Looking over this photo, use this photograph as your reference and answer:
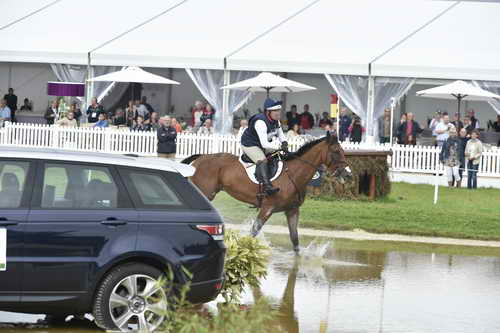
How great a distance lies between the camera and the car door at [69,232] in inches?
377

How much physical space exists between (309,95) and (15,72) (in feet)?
32.8

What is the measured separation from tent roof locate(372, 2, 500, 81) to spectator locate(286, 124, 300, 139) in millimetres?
2579

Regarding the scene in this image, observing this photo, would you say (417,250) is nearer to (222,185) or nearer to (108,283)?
(222,185)

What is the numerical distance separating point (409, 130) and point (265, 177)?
51.2 feet

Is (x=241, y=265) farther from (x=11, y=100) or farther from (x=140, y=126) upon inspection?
(x=11, y=100)

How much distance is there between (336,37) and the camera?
33.7 metres

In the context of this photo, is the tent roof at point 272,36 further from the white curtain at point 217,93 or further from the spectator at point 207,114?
the spectator at point 207,114

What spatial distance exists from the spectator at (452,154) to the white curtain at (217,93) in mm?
7618

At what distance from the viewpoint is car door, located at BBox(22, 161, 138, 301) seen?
31.4ft

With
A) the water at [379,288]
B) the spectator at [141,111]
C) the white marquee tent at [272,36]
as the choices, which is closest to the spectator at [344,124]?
the white marquee tent at [272,36]

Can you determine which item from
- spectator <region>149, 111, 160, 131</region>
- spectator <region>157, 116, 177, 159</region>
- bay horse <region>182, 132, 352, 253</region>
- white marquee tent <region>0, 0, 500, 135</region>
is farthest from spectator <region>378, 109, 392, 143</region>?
bay horse <region>182, 132, 352, 253</region>

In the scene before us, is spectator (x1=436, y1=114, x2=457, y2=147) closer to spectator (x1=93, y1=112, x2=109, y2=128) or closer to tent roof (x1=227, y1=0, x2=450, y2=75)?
tent roof (x1=227, y1=0, x2=450, y2=75)

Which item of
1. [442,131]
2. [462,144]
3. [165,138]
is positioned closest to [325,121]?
[442,131]

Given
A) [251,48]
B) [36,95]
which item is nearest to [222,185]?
[251,48]
